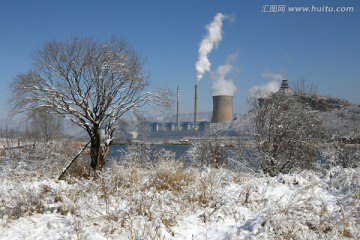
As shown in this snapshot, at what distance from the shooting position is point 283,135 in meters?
16.1

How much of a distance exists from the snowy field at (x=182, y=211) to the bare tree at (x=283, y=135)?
10.0m

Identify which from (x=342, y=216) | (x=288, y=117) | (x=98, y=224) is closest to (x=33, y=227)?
(x=98, y=224)

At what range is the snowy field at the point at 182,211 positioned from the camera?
3582mm

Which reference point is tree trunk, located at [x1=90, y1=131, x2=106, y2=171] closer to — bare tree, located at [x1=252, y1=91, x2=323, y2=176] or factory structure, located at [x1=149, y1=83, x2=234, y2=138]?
bare tree, located at [x1=252, y1=91, x2=323, y2=176]

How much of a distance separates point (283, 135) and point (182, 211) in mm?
12903

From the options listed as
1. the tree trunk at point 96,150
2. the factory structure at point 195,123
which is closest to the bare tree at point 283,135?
the tree trunk at point 96,150

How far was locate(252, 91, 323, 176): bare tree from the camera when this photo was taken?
626 inches

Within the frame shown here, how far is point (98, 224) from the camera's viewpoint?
Result: 3900 millimetres

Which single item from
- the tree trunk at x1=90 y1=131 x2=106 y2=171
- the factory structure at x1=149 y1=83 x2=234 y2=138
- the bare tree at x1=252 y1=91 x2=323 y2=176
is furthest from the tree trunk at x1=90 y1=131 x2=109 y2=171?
the factory structure at x1=149 y1=83 x2=234 y2=138

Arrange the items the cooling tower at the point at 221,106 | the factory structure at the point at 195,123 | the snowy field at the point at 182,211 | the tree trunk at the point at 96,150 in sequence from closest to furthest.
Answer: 1. the snowy field at the point at 182,211
2. the tree trunk at the point at 96,150
3. the cooling tower at the point at 221,106
4. the factory structure at the point at 195,123

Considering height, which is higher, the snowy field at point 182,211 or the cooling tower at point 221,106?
the cooling tower at point 221,106

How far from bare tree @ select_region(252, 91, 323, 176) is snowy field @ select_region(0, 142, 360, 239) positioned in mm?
10006

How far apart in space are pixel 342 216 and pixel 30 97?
35.5 ft

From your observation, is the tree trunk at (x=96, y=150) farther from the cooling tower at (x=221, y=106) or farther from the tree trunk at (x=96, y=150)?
the cooling tower at (x=221, y=106)
